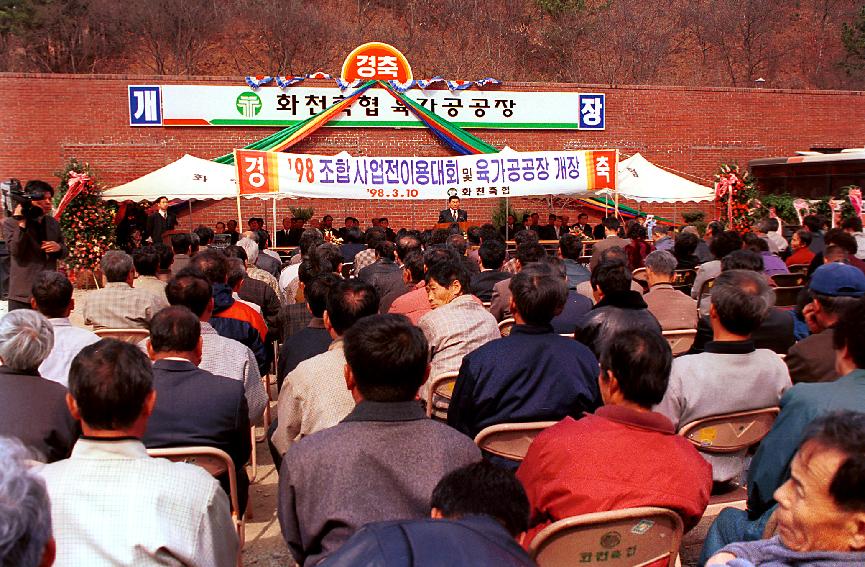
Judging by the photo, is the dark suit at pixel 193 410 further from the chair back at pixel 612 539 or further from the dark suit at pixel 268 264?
the dark suit at pixel 268 264

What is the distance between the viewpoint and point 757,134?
20.4 metres

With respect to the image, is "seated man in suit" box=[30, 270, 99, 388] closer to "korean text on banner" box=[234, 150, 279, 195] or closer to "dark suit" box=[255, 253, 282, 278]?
"dark suit" box=[255, 253, 282, 278]

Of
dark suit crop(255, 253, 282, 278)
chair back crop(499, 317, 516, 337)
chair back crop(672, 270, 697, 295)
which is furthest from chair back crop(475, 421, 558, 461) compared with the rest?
dark suit crop(255, 253, 282, 278)

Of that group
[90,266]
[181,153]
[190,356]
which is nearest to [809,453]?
[190,356]

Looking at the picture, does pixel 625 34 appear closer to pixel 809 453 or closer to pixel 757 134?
pixel 757 134

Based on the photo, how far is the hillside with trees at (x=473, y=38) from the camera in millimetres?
27562

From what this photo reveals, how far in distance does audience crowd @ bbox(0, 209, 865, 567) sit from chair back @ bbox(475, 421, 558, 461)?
0.01 meters

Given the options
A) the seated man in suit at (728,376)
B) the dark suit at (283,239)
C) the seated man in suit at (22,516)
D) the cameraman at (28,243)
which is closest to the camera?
the seated man in suit at (22,516)

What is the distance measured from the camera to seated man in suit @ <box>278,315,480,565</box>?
2316 mm

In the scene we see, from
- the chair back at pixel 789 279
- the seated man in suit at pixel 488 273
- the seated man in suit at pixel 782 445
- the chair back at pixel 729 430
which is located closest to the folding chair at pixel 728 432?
the chair back at pixel 729 430

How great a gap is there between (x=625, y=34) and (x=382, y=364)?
98.3ft

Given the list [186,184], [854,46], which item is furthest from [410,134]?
[854,46]

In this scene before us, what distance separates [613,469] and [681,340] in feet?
9.38

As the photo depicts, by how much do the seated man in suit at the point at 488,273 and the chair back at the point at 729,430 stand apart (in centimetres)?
332
